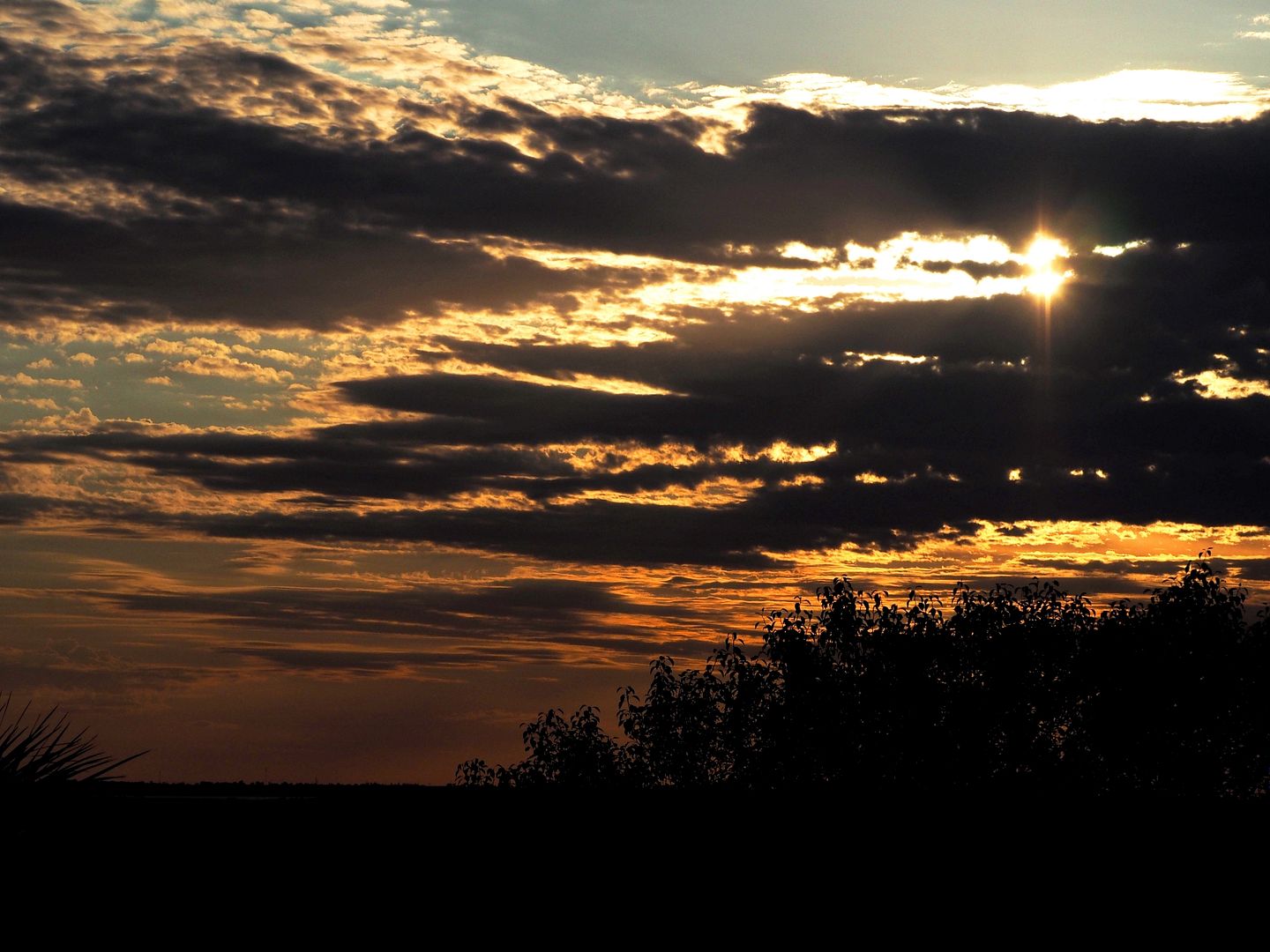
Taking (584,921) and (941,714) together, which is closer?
(584,921)

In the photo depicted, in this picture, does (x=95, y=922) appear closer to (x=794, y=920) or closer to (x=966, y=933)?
(x=794, y=920)

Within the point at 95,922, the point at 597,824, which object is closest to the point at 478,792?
the point at 597,824

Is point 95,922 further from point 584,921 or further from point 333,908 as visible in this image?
point 584,921

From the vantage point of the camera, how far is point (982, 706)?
5422cm

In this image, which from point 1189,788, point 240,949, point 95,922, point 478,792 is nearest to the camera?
point 95,922

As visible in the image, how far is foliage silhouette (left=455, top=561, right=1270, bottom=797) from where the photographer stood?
52.4 metres

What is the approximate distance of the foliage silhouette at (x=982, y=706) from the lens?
52.4 metres

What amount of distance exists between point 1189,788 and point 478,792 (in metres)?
39.0

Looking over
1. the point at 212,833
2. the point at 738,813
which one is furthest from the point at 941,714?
the point at 212,833

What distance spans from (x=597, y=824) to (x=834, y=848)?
3029 mm

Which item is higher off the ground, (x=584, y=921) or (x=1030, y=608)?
(x=1030, y=608)

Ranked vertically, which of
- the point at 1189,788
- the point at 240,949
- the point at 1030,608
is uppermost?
the point at 1030,608

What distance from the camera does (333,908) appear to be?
621 inches

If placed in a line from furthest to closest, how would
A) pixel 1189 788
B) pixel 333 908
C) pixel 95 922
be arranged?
pixel 1189 788
pixel 333 908
pixel 95 922
